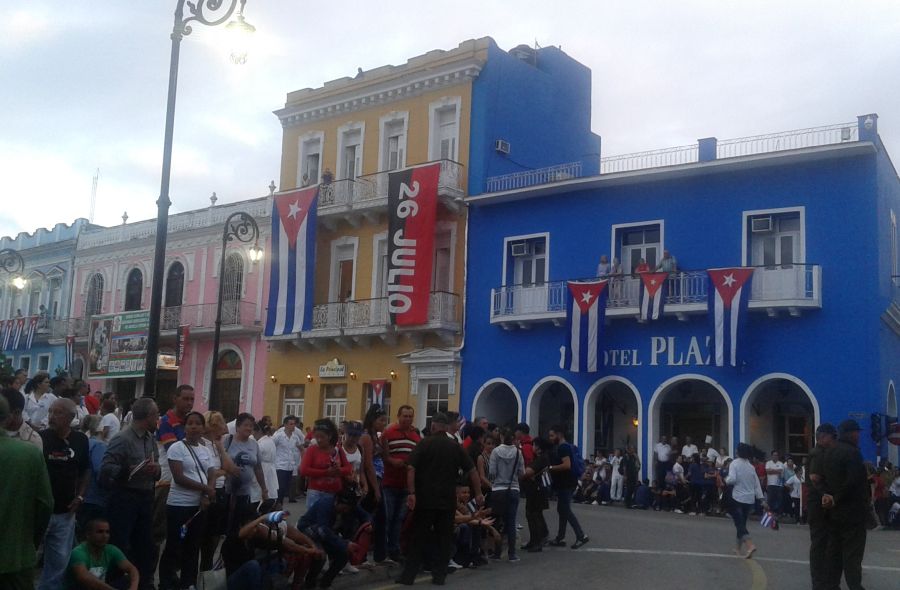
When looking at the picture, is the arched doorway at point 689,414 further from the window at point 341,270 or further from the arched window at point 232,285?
the arched window at point 232,285

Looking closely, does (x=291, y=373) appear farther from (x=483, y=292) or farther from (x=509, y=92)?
(x=509, y=92)

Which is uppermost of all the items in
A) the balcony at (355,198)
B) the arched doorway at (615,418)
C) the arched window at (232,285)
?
the balcony at (355,198)

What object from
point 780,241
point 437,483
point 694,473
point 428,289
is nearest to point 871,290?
point 780,241

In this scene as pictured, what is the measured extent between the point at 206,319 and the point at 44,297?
12235 mm

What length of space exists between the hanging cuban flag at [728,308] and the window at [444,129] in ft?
31.1

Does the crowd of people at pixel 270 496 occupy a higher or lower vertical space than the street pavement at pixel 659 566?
higher

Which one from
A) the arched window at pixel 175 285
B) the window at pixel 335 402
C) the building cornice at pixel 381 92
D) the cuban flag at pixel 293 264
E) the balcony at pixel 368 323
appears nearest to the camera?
the balcony at pixel 368 323

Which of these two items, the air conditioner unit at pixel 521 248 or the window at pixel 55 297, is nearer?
the air conditioner unit at pixel 521 248

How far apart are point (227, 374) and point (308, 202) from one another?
25.7 feet

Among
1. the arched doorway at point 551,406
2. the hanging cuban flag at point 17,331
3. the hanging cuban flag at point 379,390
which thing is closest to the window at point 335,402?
the hanging cuban flag at point 379,390

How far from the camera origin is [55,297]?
142 ft

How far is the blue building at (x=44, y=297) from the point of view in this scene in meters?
42.0

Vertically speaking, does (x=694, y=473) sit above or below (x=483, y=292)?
below

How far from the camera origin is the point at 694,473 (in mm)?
22719
